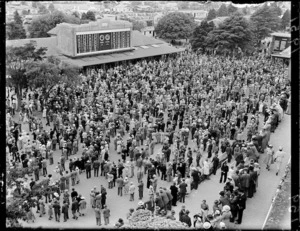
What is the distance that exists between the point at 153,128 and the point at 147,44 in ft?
83.1

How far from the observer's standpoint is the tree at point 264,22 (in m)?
51.3

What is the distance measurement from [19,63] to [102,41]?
11.8 meters

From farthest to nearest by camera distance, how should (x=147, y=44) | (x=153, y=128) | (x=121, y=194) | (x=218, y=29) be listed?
1. (x=218, y=29)
2. (x=147, y=44)
3. (x=153, y=128)
4. (x=121, y=194)

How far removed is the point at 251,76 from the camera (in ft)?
93.2

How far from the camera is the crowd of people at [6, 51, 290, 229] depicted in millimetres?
11688

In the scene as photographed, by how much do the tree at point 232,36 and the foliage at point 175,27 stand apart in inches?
393

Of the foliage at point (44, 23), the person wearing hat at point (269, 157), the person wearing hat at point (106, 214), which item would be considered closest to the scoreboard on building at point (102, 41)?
the foliage at point (44, 23)

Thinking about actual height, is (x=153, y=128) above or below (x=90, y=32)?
below

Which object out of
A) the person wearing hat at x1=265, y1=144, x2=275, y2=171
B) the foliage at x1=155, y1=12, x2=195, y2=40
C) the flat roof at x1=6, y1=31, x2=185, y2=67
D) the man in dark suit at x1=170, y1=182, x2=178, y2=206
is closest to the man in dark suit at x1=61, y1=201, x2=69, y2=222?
the man in dark suit at x1=170, y1=182, x2=178, y2=206

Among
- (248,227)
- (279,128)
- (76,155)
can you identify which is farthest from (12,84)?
(248,227)

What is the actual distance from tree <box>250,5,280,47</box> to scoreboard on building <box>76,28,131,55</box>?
74.6ft

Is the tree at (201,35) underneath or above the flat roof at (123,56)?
above

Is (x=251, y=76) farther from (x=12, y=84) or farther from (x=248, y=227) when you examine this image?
(x=248, y=227)

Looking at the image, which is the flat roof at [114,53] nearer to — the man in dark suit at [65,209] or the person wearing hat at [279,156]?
the man in dark suit at [65,209]
